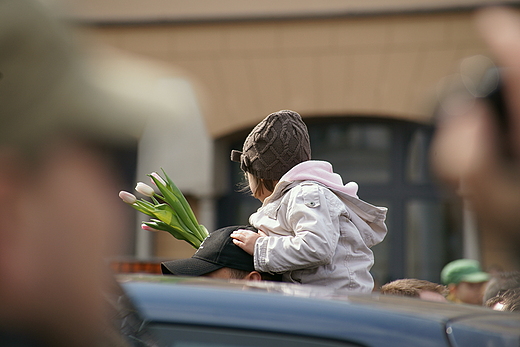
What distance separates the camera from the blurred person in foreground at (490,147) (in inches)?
38.2

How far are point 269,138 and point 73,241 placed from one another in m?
1.49

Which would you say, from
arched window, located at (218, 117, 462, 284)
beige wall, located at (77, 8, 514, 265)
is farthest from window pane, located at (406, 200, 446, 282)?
beige wall, located at (77, 8, 514, 265)

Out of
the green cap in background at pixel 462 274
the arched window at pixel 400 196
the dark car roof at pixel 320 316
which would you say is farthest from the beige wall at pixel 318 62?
the dark car roof at pixel 320 316

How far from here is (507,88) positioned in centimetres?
97

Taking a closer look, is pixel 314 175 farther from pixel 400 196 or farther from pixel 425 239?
pixel 425 239

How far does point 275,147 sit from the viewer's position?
7.41 feet

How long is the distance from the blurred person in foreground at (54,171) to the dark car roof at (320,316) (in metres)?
0.41

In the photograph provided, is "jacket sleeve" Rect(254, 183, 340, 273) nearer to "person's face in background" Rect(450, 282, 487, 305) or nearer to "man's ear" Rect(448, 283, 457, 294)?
"person's face in background" Rect(450, 282, 487, 305)

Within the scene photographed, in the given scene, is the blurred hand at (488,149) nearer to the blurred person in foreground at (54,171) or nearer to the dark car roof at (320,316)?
the dark car roof at (320,316)

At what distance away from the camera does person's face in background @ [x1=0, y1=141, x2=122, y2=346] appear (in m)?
0.78

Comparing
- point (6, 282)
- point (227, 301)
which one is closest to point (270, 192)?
point (227, 301)

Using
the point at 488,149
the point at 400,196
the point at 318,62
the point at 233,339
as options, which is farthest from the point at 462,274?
the point at 488,149

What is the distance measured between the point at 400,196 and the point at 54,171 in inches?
291

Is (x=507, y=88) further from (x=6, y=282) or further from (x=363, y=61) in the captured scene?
(x=363, y=61)
